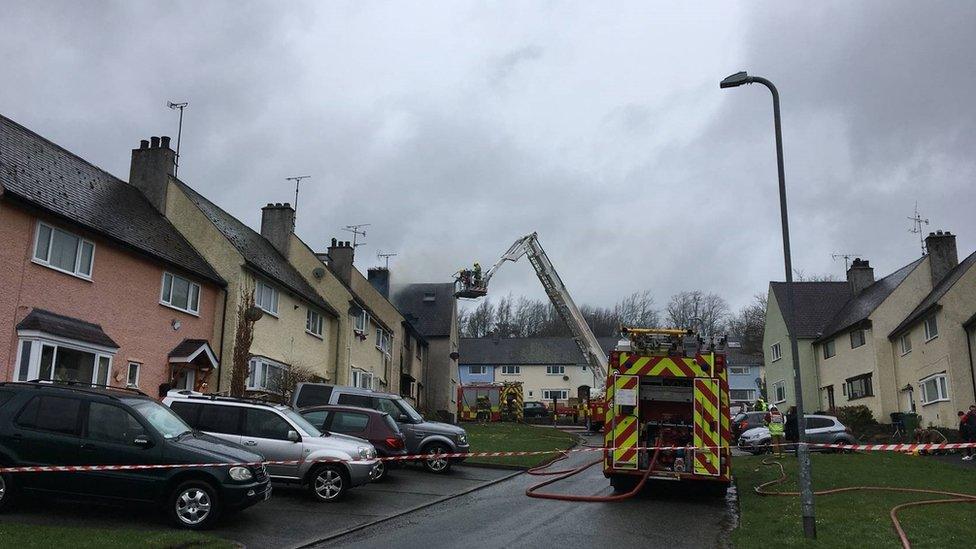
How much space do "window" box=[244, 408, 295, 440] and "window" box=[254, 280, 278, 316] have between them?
13.0 m

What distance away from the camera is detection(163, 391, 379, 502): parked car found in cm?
1334

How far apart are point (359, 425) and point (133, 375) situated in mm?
7776

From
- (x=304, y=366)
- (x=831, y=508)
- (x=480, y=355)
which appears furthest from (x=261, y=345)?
(x=480, y=355)

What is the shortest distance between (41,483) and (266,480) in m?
2.82

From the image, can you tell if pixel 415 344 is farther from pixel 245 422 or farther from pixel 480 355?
pixel 245 422

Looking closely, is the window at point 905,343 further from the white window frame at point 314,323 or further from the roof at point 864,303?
the white window frame at point 314,323

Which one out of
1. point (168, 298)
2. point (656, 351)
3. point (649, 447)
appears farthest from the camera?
point (168, 298)

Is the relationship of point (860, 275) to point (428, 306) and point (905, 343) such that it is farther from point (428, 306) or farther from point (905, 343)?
point (428, 306)

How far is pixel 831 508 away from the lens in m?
12.0

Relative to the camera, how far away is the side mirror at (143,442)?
10.4 meters

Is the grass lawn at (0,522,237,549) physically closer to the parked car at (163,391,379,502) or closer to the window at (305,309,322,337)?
the parked car at (163,391,379,502)

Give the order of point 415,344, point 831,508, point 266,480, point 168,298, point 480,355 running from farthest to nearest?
point 480,355 → point 415,344 → point 168,298 → point 831,508 → point 266,480

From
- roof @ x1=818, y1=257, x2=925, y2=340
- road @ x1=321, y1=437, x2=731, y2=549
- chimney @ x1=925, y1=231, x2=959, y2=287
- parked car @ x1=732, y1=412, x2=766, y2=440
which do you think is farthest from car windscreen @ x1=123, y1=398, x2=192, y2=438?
chimney @ x1=925, y1=231, x2=959, y2=287

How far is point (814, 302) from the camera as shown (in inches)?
1763
